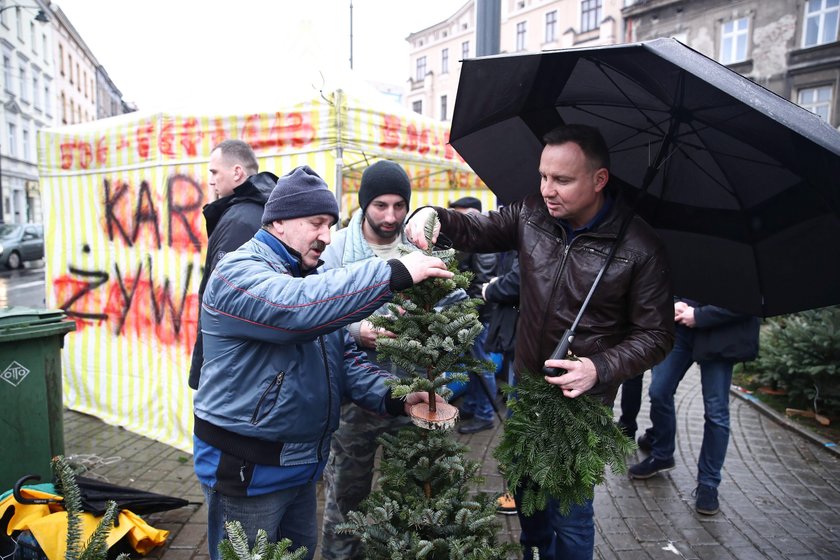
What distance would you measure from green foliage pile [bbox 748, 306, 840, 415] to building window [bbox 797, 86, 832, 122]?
20357 millimetres

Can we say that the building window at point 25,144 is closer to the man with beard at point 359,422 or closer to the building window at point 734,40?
the building window at point 734,40

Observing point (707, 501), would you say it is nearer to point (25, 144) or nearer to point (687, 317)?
point (687, 317)

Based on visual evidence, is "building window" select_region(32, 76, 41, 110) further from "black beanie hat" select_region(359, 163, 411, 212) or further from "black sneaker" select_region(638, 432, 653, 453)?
"black sneaker" select_region(638, 432, 653, 453)

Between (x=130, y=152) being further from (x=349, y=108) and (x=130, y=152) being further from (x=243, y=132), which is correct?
(x=349, y=108)

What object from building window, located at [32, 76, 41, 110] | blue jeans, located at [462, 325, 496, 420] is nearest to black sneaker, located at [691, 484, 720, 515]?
blue jeans, located at [462, 325, 496, 420]

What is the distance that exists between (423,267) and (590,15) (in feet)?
115

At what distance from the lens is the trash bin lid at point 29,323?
3.61 m

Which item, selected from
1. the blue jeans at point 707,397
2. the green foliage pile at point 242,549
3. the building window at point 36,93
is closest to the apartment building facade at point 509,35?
the blue jeans at point 707,397

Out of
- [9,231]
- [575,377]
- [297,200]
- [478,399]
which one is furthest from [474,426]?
[9,231]

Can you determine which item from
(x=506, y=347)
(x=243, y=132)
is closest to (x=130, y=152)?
(x=243, y=132)

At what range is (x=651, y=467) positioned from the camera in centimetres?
437

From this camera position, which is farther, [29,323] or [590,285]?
[29,323]

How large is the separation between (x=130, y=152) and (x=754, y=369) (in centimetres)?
772

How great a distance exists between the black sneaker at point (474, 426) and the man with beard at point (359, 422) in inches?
98.1
